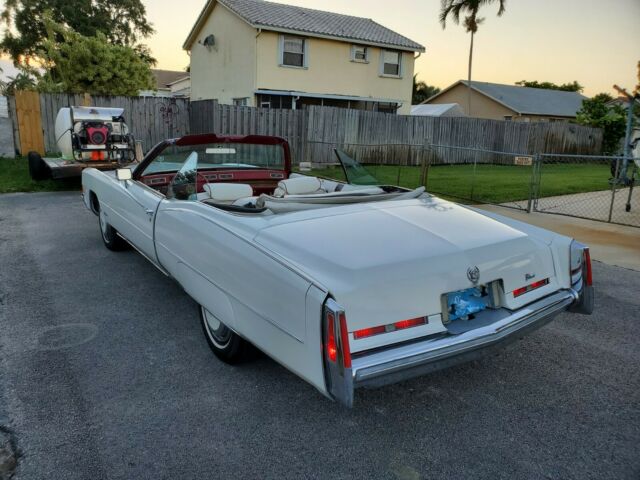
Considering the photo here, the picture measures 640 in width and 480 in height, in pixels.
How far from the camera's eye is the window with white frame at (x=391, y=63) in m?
23.1

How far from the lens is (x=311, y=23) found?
21.8m

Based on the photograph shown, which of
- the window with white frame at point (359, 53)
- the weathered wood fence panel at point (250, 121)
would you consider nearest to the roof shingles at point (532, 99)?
the window with white frame at point (359, 53)

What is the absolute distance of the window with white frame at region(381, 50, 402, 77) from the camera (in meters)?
23.1

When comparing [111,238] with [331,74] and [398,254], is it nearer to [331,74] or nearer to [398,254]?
[398,254]

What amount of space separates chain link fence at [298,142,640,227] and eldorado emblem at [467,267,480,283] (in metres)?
5.64

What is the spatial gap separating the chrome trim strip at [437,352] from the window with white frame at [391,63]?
2192 centimetres

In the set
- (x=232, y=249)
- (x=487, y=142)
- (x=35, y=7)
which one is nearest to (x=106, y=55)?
(x=35, y=7)

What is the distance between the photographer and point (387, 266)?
259 cm

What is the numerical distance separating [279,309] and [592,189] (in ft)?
42.9

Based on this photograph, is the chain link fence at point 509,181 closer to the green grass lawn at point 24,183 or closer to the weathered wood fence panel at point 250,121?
the weathered wood fence panel at point 250,121

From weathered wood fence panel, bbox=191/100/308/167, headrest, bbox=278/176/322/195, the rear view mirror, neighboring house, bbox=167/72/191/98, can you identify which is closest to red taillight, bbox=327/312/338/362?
headrest, bbox=278/176/322/195

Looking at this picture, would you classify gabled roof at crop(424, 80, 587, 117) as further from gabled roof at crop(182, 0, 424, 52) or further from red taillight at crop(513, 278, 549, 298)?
red taillight at crop(513, 278, 549, 298)

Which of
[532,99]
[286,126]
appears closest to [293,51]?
[286,126]

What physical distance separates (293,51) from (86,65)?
1172 cm
